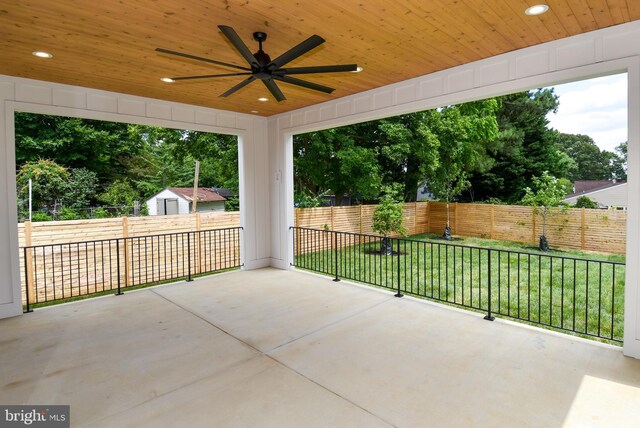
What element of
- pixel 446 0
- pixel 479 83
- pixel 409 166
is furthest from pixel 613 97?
pixel 446 0

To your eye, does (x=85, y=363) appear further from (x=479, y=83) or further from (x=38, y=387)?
(x=479, y=83)

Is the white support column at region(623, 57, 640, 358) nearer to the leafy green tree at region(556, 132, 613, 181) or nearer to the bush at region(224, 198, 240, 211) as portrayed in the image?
the bush at region(224, 198, 240, 211)

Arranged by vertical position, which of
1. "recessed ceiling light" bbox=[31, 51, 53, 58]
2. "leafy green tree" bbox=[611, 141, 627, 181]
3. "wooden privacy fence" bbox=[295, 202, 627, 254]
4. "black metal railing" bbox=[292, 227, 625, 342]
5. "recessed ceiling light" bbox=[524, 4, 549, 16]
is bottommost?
"black metal railing" bbox=[292, 227, 625, 342]

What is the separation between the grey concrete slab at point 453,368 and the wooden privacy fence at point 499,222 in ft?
13.1

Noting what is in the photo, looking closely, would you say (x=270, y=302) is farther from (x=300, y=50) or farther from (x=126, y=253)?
(x=126, y=253)

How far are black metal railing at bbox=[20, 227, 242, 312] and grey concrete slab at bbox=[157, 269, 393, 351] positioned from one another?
853 millimetres

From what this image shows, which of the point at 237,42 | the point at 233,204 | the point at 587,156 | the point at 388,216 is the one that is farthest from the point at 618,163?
the point at 237,42

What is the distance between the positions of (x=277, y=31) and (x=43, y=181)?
12.7 m

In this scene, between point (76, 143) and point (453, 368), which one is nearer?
point (453, 368)

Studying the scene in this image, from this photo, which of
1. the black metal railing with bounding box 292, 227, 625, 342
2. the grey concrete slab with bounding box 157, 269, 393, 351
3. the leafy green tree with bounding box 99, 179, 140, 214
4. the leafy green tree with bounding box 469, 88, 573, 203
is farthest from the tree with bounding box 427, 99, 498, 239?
the leafy green tree with bounding box 99, 179, 140, 214

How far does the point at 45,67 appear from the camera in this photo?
12.3 ft

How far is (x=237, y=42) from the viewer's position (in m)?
2.39

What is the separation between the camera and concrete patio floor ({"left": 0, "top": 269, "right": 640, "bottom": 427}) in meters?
2.22

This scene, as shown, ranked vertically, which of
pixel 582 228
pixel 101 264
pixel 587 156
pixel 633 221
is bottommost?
pixel 101 264
